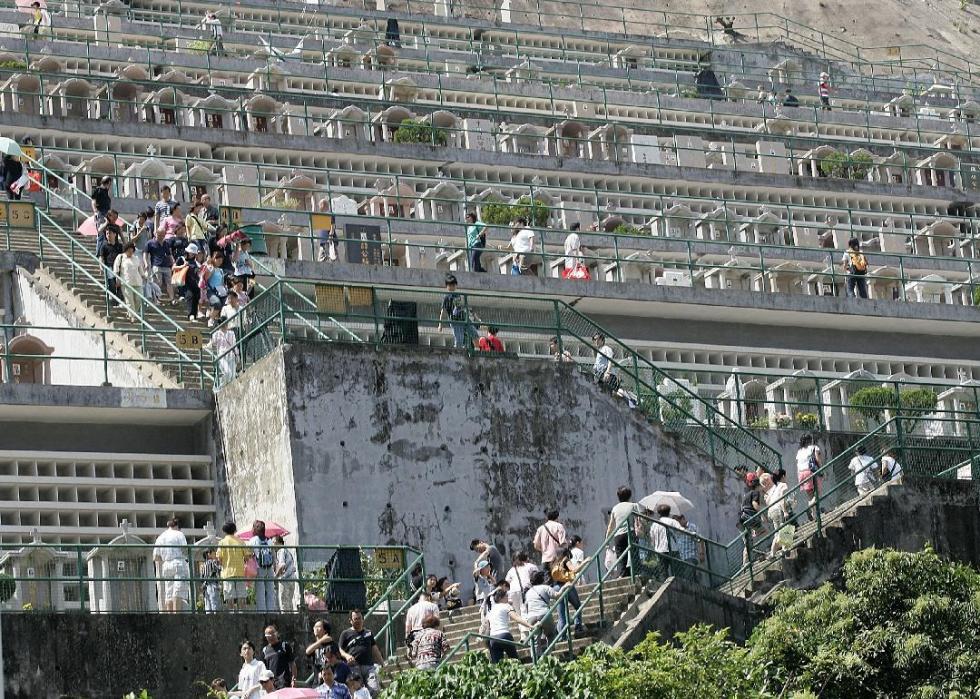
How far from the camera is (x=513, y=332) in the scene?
38.9 metres

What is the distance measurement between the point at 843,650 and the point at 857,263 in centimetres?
2169

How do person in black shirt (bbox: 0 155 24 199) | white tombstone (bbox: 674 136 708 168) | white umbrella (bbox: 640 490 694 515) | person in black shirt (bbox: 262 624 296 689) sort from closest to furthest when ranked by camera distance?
1. person in black shirt (bbox: 262 624 296 689)
2. white umbrella (bbox: 640 490 694 515)
3. person in black shirt (bbox: 0 155 24 199)
4. white tombstone (bbox: 674 136 708 168)

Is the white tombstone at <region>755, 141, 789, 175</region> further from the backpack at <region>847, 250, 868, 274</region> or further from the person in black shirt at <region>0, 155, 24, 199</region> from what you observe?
the person in black shirt at <region>0, 155, 24, 199</region>

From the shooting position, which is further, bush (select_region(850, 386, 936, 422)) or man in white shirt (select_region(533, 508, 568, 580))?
bush (select_region(850, 386, 936, 422))

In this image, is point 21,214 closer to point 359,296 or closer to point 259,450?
point 359,296

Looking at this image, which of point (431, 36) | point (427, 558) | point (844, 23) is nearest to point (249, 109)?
point (431, 36)

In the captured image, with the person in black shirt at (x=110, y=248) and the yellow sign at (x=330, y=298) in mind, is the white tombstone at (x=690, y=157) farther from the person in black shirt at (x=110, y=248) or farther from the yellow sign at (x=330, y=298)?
the yellow sign at (x=330, y=298)

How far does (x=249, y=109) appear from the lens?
55812mm

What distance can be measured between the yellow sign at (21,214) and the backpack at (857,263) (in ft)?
53.5

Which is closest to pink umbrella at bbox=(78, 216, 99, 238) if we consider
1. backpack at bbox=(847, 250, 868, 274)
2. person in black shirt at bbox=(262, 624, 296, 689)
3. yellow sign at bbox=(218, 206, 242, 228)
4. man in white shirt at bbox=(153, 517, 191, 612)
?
yellow sign at bbox=(218, 206, 242, 228)

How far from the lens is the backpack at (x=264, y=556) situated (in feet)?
108

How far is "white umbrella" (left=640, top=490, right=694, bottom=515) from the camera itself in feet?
118

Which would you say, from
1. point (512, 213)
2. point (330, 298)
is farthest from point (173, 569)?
point (512, 213)

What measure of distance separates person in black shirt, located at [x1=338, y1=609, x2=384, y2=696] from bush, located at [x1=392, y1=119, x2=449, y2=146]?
1070 inches
